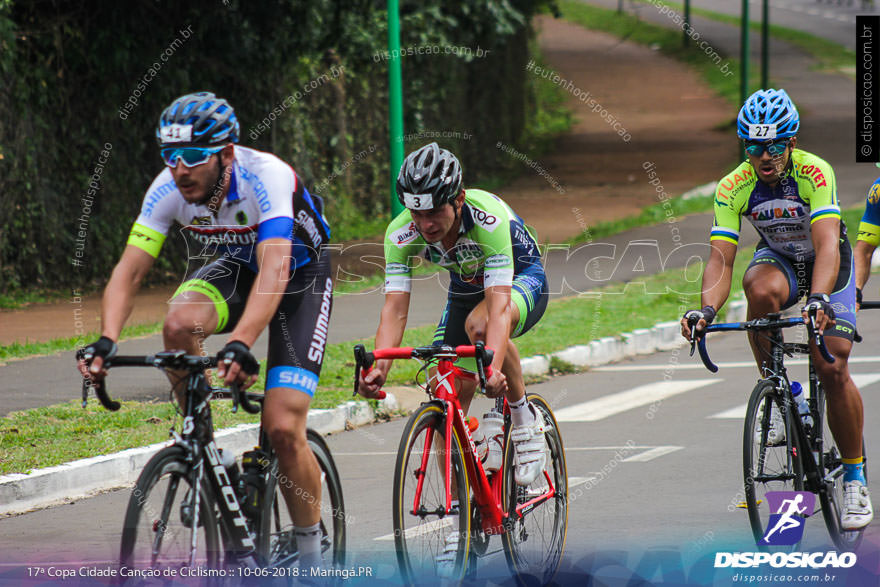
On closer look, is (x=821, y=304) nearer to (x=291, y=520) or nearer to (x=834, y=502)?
(x=834, y=502)

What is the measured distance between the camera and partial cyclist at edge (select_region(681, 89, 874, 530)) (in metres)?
5.80

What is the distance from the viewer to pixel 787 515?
5.66 m

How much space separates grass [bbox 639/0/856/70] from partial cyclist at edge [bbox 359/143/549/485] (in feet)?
142

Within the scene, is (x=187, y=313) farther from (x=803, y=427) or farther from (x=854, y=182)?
(x=854, y=182)

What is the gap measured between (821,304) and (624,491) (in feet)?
7.36

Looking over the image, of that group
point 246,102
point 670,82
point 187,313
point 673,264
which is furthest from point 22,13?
point 670,82

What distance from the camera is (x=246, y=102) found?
18.2 m

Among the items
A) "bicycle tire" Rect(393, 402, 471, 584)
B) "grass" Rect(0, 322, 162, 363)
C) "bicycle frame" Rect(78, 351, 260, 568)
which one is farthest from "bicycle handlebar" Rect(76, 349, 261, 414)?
"grass" Rect(0, 322, 162, 363)

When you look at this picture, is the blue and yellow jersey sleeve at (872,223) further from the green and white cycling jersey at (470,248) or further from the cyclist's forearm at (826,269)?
the green and white cycling jersey at (470,248)

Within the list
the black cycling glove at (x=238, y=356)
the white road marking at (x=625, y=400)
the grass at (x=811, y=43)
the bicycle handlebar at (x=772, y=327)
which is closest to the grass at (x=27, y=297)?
the white road marking at (x=625, y=400)

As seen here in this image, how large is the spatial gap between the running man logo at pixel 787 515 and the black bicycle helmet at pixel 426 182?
2.09 meters

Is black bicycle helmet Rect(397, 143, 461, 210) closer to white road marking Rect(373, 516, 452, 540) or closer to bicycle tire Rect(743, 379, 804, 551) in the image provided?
white road marking Rect(373, 516, 452, 540)

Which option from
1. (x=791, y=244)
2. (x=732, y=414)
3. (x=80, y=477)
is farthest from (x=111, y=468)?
(x=732, y=414)

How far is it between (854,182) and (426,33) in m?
11.4
